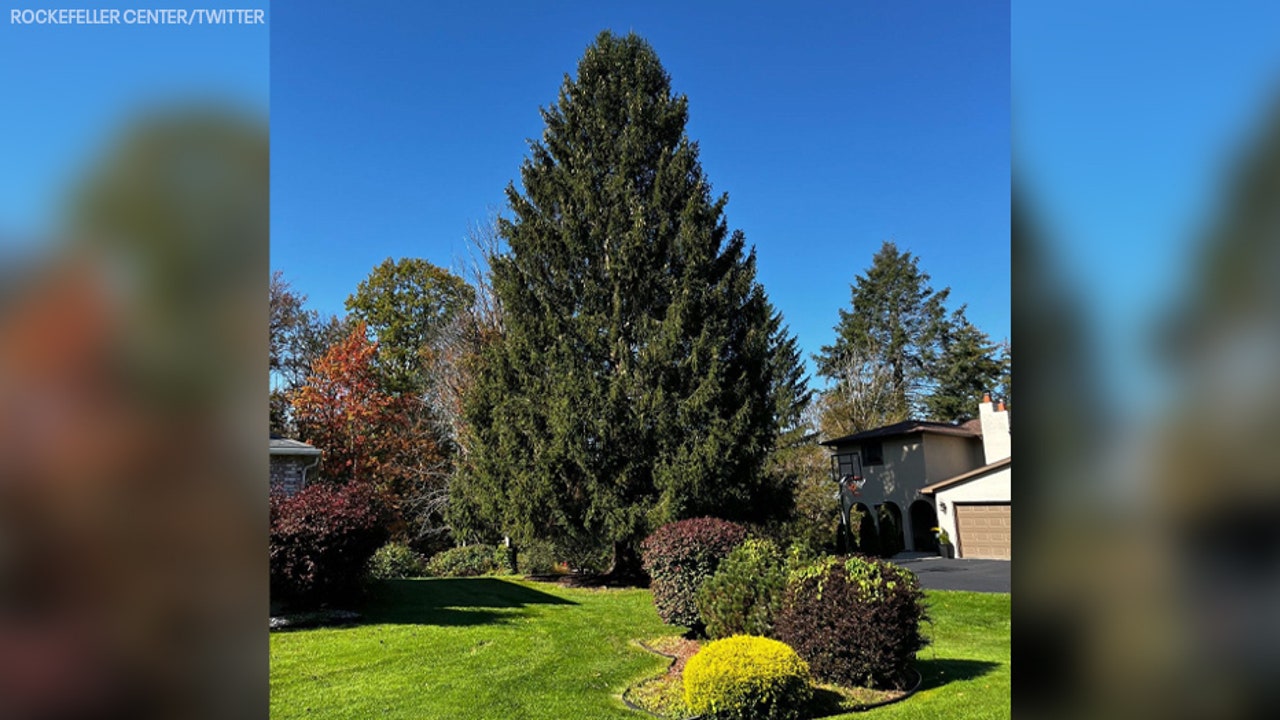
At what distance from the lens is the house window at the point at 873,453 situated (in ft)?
88.2

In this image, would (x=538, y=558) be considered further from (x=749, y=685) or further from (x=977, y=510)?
(x=977, y=510)

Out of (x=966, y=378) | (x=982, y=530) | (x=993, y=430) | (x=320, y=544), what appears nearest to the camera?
(x=320, y=544)

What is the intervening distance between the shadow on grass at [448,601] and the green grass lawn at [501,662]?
0.10 feet

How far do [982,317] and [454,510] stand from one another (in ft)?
102

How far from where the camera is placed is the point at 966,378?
3709cm

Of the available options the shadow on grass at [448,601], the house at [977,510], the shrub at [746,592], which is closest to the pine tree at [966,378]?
the house at [977,510]

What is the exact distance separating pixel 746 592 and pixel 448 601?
5435 mm

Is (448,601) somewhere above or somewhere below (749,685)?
below

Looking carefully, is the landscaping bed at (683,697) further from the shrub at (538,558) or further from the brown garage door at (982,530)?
the brown garage door at (982,530)

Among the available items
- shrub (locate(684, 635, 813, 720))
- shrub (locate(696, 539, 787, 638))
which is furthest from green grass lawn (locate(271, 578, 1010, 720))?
shrub (locate(696, 539, 787, 638))

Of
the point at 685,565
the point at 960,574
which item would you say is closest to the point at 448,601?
the point at 685,565
